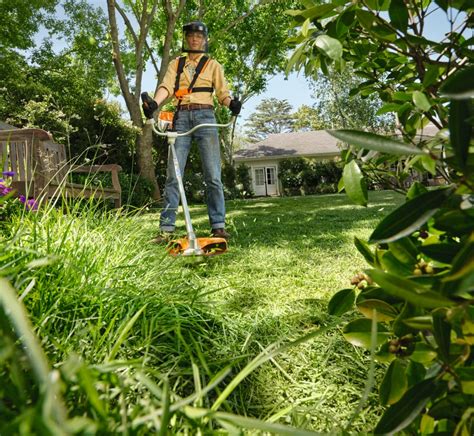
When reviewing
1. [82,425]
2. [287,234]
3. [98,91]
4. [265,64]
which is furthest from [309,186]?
[82,425]

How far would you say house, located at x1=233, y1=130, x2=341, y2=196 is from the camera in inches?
1203

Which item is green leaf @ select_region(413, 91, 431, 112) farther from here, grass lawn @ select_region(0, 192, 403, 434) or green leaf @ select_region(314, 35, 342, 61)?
grass lawn @ select_region(0, 192, 403, 434)

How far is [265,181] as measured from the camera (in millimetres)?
31031

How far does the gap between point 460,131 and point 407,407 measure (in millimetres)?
307

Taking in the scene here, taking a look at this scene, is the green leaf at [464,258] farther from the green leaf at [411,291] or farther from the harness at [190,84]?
the harness at [190,84]

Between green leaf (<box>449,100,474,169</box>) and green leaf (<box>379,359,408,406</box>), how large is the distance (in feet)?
1.09

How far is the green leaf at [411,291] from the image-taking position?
367 millimetres

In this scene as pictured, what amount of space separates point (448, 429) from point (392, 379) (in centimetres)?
11

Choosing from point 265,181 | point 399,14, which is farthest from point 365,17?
point 265,181

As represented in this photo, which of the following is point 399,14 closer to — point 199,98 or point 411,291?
point 411,291

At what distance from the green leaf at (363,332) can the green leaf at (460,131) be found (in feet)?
1.18

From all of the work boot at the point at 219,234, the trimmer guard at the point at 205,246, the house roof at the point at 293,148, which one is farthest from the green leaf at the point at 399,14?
the house roof at the point at 293,148

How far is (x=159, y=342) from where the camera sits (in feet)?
4.12

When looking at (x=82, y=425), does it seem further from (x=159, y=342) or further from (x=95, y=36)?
(x=95, y=36)
